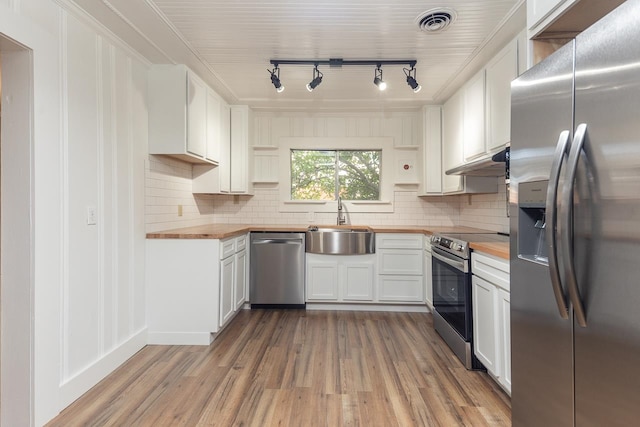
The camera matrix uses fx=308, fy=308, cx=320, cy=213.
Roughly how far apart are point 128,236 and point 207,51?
1.61m

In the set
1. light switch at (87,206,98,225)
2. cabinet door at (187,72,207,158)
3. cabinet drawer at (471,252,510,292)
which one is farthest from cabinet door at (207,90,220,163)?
cabinet drawer at (471,252,510,292)

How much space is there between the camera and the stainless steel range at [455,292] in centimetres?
221

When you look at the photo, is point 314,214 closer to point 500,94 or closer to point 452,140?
point 452,140

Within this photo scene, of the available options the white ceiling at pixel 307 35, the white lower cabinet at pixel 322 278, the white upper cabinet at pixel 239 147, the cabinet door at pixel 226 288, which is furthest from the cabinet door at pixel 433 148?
the cabinet door at pixel 226 288

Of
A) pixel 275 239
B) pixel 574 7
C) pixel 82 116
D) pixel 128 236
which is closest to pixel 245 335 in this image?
pixel 275 239

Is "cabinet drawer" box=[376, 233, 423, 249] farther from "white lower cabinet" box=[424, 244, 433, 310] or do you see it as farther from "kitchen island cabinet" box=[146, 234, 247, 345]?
"kitchen island cabinet" box=[146, 234, 247, 345]

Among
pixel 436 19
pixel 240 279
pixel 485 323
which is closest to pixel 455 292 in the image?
pixel 485 323

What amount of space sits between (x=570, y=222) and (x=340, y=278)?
2700mm

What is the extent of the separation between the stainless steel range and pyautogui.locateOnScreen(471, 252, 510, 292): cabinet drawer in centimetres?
9

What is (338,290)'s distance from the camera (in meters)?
3.49

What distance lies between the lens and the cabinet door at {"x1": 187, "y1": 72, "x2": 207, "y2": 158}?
2770 millimetres

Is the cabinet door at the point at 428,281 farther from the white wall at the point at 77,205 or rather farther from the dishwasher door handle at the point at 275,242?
the white wall at the point at 77,205

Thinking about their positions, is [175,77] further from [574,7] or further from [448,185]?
[448,185]

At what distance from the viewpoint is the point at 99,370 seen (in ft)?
6.71
